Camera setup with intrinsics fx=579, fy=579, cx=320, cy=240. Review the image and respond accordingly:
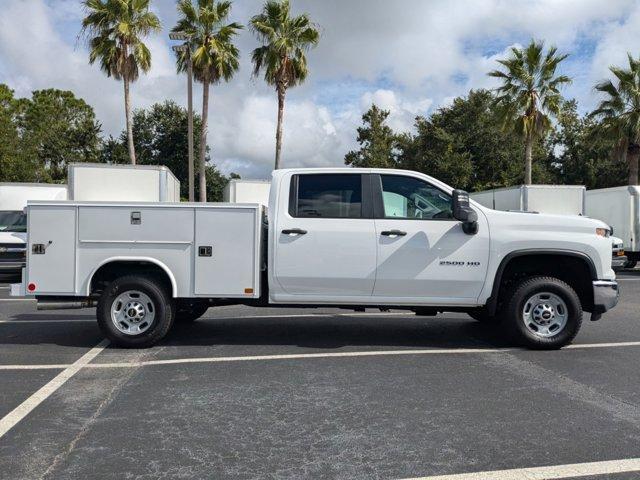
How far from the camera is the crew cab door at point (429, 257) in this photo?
6523 mm

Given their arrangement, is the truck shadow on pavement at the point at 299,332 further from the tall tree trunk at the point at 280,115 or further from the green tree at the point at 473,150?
the green tree at the point at 473,150

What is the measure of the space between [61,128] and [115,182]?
38605 mm

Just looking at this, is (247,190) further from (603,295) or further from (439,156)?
(439,156)

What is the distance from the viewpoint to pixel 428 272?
6555 mm

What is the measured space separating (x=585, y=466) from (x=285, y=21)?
23980 mm

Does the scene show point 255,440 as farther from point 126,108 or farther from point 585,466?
point 126,108

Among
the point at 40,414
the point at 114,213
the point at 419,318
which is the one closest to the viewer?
the point at 40,414

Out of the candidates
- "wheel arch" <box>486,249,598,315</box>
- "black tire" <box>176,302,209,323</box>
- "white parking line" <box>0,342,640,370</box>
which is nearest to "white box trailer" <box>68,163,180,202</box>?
"black tire" <box>176,302,209,323</box>

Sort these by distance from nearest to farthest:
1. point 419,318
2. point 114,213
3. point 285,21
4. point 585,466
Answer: point 585,466 < point 114,213 < point 419,318 < point 285,21

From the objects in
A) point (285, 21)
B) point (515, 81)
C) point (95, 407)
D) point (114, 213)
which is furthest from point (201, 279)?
point (515, 81)

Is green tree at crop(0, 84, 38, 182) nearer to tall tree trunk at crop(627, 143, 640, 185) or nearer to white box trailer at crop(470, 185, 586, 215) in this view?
white box trailer at crop(470, 185, 586, 215)

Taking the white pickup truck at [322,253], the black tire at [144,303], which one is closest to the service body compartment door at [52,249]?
the white pickup truck at [322,253]

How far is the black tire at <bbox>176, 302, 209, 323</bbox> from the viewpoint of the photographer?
24.2ft

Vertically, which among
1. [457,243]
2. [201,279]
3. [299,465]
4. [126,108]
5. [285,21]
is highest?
[285,21]
